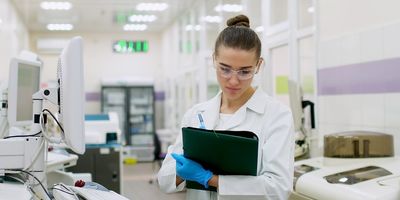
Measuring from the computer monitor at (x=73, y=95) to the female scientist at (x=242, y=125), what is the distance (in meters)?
0.35

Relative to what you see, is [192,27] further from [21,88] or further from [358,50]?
[21,88]

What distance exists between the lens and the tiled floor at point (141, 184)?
6071 millimetres

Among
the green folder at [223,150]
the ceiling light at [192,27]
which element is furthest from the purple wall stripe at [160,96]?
the green folder at [223,150]

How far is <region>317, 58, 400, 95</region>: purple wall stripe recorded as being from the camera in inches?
109

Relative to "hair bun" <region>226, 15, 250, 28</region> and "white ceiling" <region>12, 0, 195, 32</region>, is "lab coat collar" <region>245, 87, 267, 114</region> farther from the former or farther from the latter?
"white ceiling" <region>12, 0, 195, 32</region>

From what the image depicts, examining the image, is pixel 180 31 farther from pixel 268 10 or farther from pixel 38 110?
pixel 38 110

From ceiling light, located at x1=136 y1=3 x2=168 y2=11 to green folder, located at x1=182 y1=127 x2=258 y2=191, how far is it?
7.09m

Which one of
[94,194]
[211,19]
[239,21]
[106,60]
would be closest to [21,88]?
[94,194]

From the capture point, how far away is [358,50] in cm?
315

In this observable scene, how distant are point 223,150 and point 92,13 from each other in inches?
328

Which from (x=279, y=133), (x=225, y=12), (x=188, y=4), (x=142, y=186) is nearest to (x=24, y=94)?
(x=279, y=133)

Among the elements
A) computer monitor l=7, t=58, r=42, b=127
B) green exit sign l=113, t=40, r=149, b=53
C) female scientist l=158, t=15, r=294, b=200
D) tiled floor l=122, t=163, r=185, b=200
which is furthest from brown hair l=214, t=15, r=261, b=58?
green exit sign l=113, t=40, r=149, b=53

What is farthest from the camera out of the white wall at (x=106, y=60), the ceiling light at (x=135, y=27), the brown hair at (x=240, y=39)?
the white wall at (x=106, y=60)

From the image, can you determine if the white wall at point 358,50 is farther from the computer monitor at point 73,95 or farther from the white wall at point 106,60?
the white wall at point 106,60
